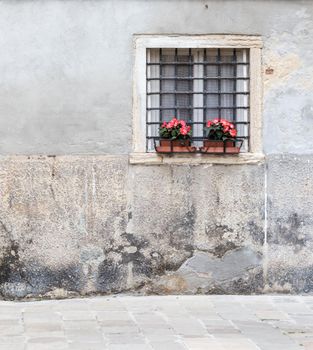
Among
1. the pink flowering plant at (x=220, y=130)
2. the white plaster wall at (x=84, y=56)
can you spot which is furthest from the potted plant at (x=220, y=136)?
the white plaster wall at (x=84, y=56)

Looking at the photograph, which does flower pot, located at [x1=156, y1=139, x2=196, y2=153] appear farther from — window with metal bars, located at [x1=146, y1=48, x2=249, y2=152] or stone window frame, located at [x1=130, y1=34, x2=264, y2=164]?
window with metal bars, located at [x1=146, y1=48, x2=249, y2=152]

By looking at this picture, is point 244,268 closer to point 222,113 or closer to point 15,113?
point 222,113

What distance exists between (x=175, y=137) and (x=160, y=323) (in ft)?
6.83

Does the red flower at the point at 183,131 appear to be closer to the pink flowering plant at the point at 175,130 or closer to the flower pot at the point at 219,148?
the pink flowering plant at the point at 175,130

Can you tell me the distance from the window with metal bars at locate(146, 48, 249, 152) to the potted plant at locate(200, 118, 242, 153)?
16 centimetres

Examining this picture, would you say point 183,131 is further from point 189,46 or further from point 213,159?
point 189,46

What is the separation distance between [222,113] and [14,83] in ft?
7.02

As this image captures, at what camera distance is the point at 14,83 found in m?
9.24

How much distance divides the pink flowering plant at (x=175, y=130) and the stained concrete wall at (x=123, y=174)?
1.09 feet

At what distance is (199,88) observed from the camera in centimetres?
952

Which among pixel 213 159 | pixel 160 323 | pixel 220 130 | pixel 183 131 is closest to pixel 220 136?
pixel 220 130

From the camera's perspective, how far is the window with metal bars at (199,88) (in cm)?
948

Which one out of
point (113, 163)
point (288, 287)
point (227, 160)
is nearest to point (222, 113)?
point (227, 160)

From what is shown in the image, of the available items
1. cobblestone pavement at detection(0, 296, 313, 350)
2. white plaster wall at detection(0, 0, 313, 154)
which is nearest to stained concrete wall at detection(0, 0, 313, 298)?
white plaster wall at detection(0, 0, 313, 154)
